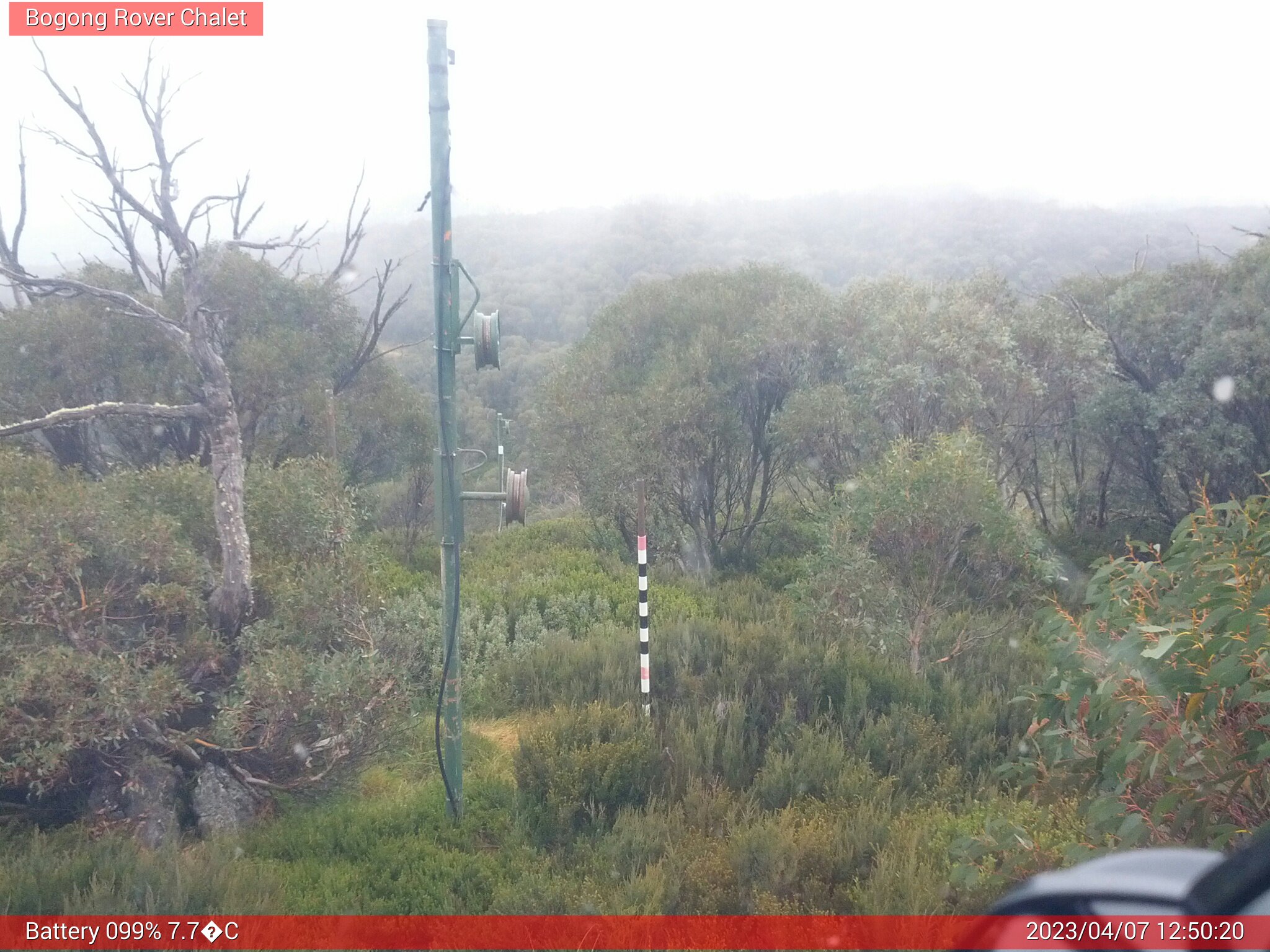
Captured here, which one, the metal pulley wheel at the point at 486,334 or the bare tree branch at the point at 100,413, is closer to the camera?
the bare tree branch at the point at 100,413

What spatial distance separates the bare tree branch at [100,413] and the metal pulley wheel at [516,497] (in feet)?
7.46

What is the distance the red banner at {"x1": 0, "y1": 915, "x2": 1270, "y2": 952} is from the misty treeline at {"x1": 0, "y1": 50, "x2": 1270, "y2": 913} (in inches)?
6.3

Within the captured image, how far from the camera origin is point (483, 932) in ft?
14.2

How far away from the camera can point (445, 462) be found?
219 inches

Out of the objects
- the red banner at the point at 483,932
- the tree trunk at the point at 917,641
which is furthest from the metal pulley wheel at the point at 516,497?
the tree trunk at the point at 917,641

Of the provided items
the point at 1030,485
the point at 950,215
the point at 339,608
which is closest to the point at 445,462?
the point at 339,608

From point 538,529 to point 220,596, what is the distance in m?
13.1

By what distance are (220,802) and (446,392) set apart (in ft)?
10.7

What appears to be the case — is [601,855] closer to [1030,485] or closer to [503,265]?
[1030,485]

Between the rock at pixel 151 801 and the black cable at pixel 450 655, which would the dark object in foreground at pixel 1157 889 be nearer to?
the black cable at pixel 450 655

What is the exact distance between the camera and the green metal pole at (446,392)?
5.32 m

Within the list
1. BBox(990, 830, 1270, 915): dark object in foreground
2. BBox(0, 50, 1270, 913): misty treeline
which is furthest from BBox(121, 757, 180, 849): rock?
BBox(990, 830, 1270, 915): dark object in foreground

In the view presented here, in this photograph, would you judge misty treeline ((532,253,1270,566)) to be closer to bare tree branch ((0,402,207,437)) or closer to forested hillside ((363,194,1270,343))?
bare tree branch ((0,402,207,437))

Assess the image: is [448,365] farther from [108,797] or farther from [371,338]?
[371,338]
